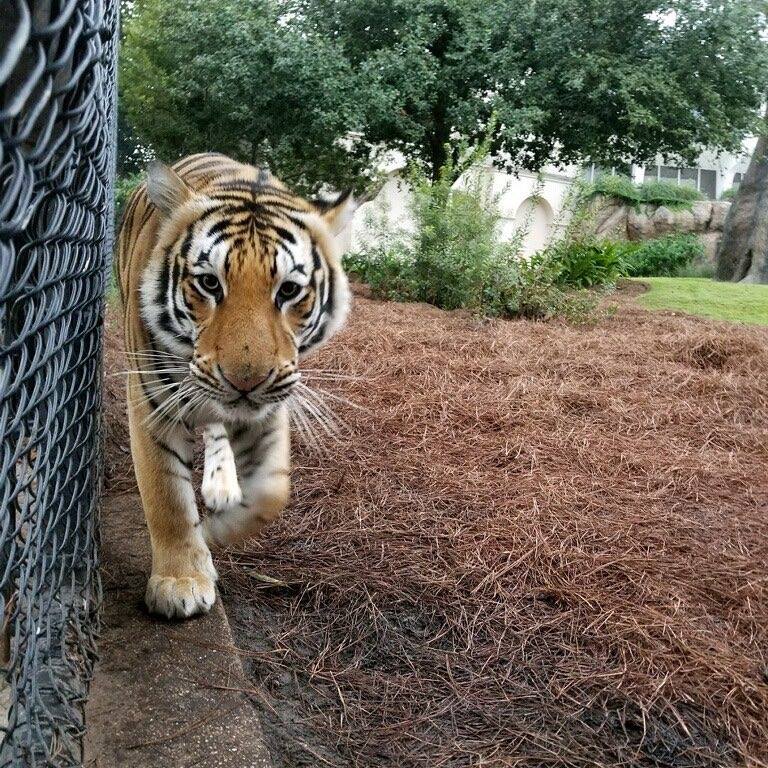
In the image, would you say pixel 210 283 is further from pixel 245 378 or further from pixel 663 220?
pixel 663 220

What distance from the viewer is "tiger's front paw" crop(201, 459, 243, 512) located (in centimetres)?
378

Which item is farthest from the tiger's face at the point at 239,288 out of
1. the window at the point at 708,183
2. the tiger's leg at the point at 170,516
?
the window at the point at 708,183

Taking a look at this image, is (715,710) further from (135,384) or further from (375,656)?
(135,384)

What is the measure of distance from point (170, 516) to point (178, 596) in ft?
0.97

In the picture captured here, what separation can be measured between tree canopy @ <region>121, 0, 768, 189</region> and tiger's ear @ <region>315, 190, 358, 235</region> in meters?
10.9

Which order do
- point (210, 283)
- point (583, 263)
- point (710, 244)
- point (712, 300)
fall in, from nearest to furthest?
1. point (210, 283)
2. point (583, 263)
3. point (712, 300)
4. point (710, 244)

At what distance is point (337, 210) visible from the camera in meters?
3.24

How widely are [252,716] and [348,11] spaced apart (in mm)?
14768

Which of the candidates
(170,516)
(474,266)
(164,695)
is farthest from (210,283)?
(474,266)

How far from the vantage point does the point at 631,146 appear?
15.7 m

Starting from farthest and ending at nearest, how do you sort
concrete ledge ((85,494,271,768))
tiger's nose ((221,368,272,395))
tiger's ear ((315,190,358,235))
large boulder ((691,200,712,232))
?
1. large boulder ((691,200,712,232))
2. tiger's ear ((315,190,358,235))
3. tiger's nose ((221,368,272,395))
4. concrete ledge ((85,494,271,768))

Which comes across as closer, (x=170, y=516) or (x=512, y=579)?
(x=170, y=516)

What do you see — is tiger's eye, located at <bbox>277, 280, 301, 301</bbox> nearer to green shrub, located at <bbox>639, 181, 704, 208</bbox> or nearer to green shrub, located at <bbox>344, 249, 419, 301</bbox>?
green shrub, located at <bbox>344, 249, 419, 301</bbox>

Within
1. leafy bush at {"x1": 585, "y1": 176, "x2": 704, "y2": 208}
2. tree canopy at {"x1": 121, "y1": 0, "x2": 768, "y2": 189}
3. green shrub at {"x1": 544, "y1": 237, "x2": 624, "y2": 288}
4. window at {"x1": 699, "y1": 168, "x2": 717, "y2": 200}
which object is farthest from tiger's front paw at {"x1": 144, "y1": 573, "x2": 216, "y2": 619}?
window at {"x1": 699, "y1": 168, "x2": 717, "y2": 200}
